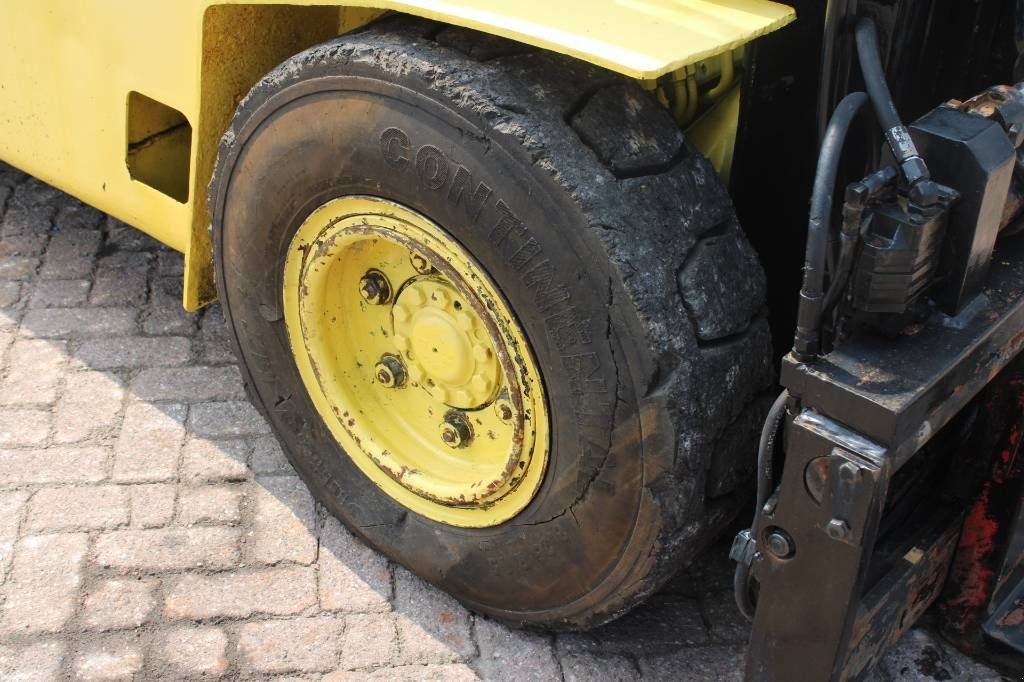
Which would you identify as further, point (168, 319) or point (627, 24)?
point (168, 319)

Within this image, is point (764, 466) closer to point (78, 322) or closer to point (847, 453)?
point (847, 453)

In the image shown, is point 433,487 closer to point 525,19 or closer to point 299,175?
point 299,175

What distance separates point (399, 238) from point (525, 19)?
0.55 meters

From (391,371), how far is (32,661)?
1.00m

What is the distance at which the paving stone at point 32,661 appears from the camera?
2.58 metres

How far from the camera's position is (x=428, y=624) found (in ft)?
9.03

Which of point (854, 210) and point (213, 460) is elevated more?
point (854, 210)

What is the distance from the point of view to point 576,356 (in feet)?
7.13

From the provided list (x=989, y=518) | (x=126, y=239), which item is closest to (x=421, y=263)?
(x=989, y=518)

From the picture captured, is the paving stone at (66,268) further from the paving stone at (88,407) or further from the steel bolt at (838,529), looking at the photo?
the steel bolt at (838,529)

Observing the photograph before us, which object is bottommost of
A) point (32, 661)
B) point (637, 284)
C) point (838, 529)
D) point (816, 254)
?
point (32, 661)

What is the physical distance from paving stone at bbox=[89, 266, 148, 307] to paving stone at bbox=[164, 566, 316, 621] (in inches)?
49.9

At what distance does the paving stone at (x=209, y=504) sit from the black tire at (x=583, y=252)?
33.6 inches

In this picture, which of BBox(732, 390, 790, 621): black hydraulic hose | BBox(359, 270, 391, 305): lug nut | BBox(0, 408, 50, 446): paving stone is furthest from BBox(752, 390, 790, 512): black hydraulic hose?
BBox(0, 408, 50, 446): paving stone
